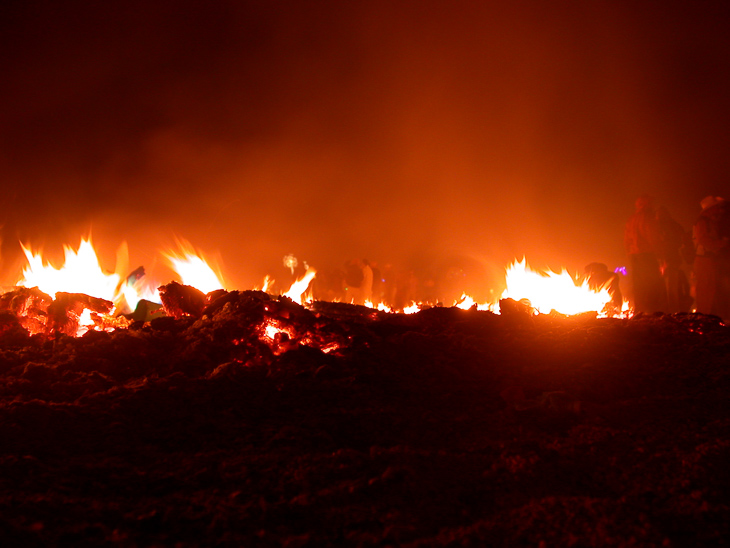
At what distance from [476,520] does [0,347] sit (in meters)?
7.65

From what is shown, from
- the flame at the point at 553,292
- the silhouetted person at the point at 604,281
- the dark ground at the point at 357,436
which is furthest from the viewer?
the silhouetted person at the point at 604,281

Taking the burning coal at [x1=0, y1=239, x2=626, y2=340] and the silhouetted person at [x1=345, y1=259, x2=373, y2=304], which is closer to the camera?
the burning coal at [x1=0, y1=239, x2=626, y2=340]

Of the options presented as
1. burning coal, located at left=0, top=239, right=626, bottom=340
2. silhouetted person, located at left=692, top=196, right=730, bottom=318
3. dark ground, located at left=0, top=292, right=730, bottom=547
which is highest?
silhouetted person, located at left=692, top=196, right=730, bottom=318

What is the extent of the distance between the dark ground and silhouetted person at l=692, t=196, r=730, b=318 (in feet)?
42.9

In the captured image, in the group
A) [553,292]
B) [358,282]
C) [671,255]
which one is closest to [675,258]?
[671,255]

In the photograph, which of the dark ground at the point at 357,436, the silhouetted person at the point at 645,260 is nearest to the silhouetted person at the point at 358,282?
the silhouetted person at the point at 645,260

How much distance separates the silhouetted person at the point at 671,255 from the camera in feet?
66.0

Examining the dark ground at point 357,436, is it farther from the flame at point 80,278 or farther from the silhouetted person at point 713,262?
the silhouetted person at point 713,262

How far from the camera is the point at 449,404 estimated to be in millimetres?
5637

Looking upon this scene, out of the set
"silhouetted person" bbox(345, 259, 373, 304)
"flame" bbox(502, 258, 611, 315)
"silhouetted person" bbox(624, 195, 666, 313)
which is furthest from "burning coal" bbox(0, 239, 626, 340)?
"silhouetted person" bbox(345, 259, 373, 304)

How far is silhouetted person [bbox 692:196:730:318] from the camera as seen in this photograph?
18719 mm

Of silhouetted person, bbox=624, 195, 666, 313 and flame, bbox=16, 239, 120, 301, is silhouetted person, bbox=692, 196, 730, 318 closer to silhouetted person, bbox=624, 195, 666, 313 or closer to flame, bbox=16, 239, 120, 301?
silhouetted person, bbox=624, 195, 666, 313

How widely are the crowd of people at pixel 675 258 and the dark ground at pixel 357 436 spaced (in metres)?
13.4

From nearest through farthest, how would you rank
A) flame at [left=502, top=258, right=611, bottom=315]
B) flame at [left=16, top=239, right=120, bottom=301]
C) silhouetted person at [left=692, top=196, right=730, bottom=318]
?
flame at [left=16, top=239, right=120, bottom=301] < flame at [left=502, top=258, right=611, bottom=315] < silhouetted person at [left=692, top=196, right=730, bottom=318]
